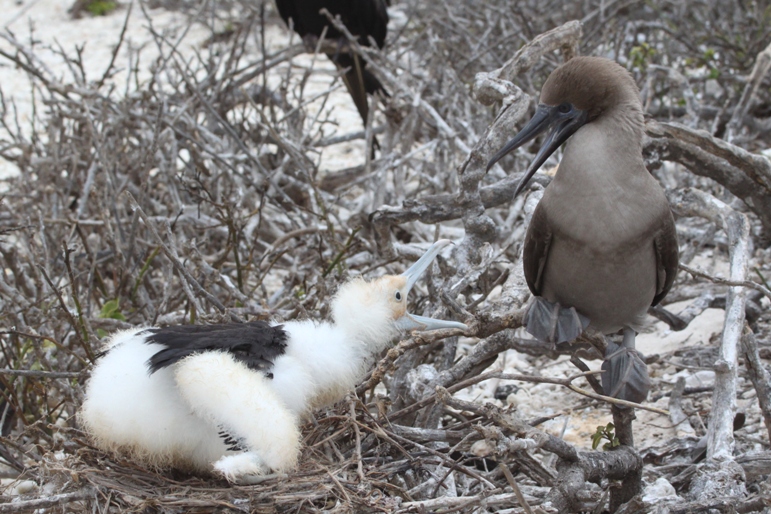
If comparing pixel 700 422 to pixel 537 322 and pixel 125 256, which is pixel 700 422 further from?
pixel 125 256

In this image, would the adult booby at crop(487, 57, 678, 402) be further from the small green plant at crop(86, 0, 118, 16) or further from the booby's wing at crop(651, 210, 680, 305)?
the small green plant at crop(86, 0, 118, 16)

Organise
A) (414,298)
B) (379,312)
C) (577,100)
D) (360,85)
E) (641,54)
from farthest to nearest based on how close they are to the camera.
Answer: (360,85) → (641,54) → (414,298) → (379,312) → (577,100)

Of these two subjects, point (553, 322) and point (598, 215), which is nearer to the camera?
point (598, 215)

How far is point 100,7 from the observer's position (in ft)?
28.9

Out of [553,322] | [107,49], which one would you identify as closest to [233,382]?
[553,322]

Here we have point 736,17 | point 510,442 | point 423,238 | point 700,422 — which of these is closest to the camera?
point 510,442

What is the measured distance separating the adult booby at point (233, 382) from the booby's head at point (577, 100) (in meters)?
0.50

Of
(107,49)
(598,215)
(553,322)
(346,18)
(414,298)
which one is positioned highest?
(107,49)

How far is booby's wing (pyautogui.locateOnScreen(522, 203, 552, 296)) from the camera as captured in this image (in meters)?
2.03

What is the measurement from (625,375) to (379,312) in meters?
0.65

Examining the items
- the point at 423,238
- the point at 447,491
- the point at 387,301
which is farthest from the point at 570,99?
the point at 423,238

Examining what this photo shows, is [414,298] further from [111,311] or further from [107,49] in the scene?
[107,49]

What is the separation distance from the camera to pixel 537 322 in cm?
200

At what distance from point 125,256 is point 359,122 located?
11.7 feet
